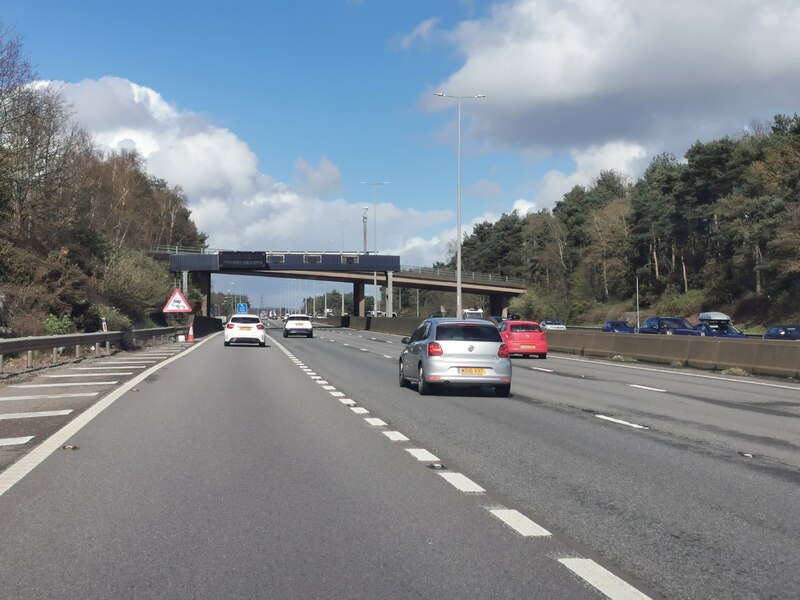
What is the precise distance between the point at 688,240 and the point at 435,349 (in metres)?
77.8

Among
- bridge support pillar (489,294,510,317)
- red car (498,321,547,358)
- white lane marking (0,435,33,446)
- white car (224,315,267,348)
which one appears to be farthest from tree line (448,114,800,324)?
white lane marking (0,435,33,446)

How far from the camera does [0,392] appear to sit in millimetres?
17125

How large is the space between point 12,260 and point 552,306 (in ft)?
264

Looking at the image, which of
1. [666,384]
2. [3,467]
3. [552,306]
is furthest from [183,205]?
[3,467]

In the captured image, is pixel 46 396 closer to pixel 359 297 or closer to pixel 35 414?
pixel 35 414

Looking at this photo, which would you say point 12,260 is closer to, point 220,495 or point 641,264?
point 220,495

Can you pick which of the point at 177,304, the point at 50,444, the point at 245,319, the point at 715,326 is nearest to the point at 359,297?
the point at 715,326

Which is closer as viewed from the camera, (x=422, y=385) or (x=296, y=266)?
(x=422, y=385)

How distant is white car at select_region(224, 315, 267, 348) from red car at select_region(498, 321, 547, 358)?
1335cm

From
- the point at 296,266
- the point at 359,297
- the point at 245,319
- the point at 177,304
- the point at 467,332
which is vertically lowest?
the point at 467,332

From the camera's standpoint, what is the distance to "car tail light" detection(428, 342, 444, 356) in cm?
1753

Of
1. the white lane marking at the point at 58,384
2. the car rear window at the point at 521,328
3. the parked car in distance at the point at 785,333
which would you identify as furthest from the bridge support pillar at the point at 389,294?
the white lane marking at the point at 58,384

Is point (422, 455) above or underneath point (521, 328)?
underneath

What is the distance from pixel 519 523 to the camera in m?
6.68
